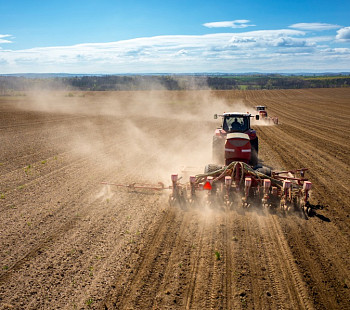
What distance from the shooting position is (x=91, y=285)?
520 cm

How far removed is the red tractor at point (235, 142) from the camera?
9589mm

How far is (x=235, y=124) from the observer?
11500 mm

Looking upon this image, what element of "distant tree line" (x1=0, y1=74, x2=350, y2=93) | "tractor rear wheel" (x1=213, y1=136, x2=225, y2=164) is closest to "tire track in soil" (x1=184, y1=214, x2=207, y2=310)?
"tractor rear wheel" (x1=213, y1=136, x2=225, y2=164)

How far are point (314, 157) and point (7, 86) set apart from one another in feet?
256

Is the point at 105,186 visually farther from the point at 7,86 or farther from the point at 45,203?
the point at 7,86

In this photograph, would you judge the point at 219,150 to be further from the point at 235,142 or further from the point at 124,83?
the point at 124,83

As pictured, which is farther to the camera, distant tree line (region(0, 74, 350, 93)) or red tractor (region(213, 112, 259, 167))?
distant tree line (region(0, 74, 350, 93))

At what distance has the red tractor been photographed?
959 centimetres

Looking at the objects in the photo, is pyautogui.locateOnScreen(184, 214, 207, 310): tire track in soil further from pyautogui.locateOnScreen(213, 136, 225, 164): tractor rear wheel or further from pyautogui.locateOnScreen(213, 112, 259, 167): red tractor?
pyautogui.locateOnScreen(213, 136, 225, 164): tractor rear wheel

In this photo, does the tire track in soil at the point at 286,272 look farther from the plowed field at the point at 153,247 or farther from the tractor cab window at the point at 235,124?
the tractor cab window at the point at 235,124

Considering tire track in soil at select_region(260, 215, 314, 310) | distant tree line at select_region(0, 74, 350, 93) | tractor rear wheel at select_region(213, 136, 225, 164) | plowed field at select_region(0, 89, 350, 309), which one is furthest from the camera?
Result: distant tree line at select_region(0, 74, 350, 93)

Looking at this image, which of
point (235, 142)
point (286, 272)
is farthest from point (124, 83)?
point (286, 272)

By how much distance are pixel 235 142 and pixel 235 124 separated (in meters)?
2.11

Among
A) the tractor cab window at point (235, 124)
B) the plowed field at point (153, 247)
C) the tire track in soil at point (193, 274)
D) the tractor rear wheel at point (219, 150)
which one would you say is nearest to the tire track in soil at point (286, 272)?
the plowed field at point (153, 247)
